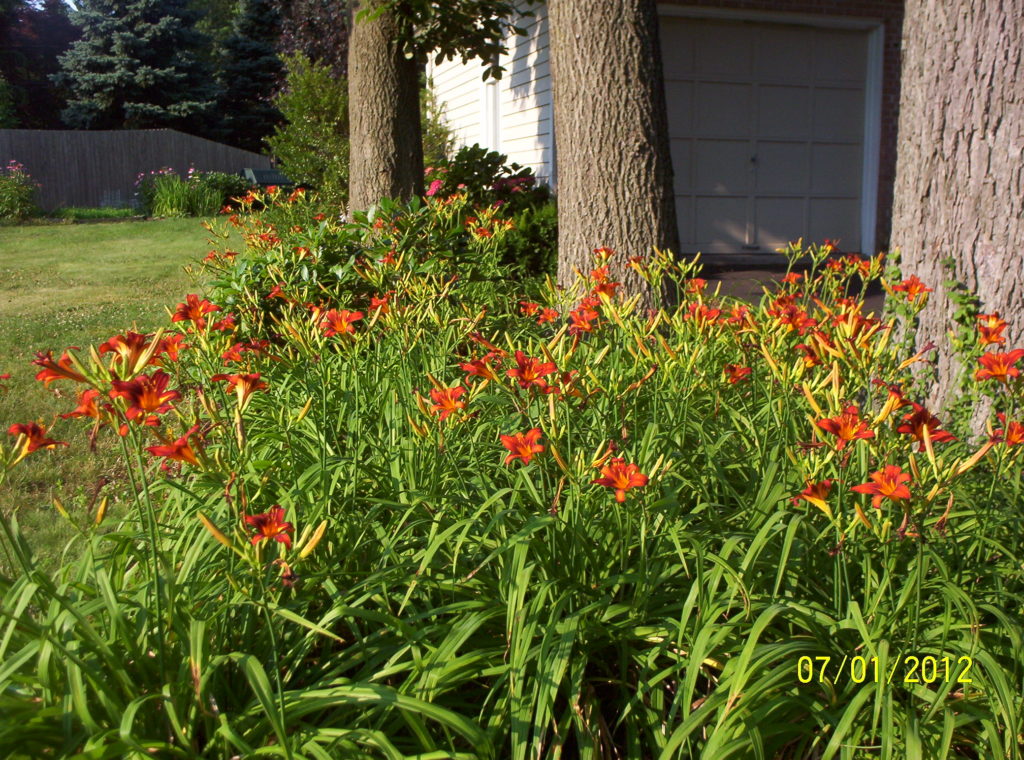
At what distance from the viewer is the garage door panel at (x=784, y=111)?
10.2m

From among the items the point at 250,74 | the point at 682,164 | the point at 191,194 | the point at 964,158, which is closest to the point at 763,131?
the point at 682,164

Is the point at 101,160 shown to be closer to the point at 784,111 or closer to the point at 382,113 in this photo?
the point at 382,113

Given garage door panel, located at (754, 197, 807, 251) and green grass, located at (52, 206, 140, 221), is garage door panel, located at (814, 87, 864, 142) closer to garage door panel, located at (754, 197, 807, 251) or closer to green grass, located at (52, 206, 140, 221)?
garage door panel, located at (754, 197, 807, 251)

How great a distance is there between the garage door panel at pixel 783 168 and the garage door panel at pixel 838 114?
301 millimetres

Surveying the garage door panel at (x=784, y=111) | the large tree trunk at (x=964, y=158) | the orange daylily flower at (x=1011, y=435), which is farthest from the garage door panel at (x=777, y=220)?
the orange daylily flower at (x=1011, y=435)

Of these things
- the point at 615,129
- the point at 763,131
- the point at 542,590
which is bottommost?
the point at 542,590

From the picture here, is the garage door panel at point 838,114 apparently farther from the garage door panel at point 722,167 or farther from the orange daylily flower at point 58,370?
the orange daylily flower at point 58,370

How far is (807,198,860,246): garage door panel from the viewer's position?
10.6m

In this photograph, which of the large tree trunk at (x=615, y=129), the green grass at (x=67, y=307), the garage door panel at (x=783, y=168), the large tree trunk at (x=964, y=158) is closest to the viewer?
the large tree trunk at (x=964, y=158)

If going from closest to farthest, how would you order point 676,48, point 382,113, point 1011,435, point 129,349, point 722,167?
1. point 129,349
2. point 1011,435
3. point 382,113
4. point 676,48
5. point 722,167

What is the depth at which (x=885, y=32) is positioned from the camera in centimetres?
1022

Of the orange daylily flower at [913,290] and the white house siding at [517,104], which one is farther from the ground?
the white house siding at [517,104]

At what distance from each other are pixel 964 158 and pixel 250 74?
99.8 feet

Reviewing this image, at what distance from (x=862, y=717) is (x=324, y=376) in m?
1.69
